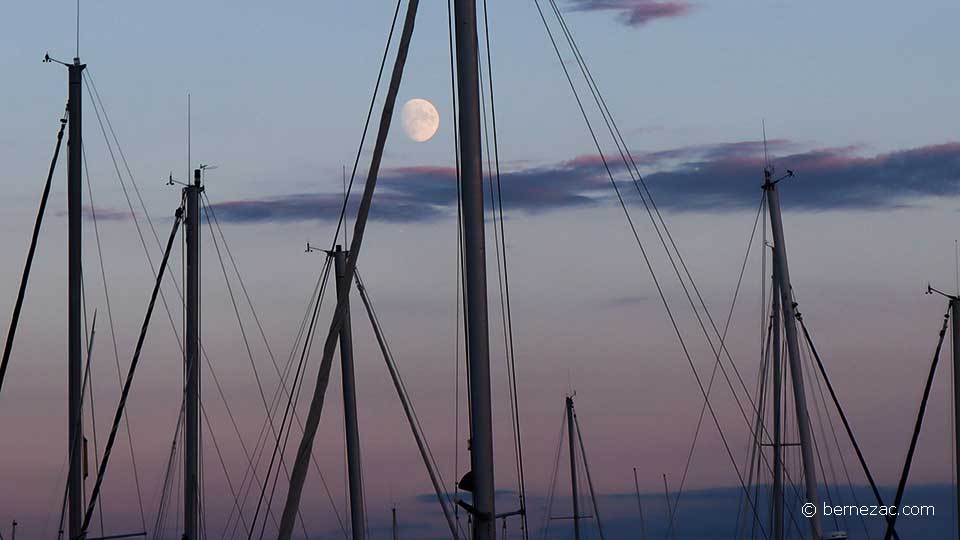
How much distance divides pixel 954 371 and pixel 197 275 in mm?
24834

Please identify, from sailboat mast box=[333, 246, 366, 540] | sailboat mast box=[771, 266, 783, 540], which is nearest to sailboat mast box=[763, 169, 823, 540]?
sailboat mast box=[771, 266, 783, 540]

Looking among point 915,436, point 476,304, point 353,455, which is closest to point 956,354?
point 915,436

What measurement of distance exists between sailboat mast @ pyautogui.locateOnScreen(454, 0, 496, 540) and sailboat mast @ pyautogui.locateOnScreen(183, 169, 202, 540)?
68.0 ft

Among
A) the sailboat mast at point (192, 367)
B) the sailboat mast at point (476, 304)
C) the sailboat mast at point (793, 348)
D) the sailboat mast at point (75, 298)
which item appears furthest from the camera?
the sailboat mast at point (793, 348)

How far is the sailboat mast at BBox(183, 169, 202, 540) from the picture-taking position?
4159cm

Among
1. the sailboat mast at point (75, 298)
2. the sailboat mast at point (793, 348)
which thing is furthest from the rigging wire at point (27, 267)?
the sailboat mast at point (793, 348)

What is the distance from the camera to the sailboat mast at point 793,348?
47919 millimetres

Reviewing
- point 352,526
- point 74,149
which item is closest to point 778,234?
point 352,526

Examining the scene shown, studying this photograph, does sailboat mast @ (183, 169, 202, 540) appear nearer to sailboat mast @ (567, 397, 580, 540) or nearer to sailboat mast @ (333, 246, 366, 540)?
sailboat mast @ (333, 246, 366, 540)

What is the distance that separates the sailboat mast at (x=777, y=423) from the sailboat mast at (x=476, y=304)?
30396 mm

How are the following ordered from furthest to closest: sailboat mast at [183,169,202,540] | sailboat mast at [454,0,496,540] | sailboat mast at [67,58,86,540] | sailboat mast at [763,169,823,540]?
sailboat mast at [763,169,823,540] < sailboat mast at [183,169,202,540] < sailboat mast at [67,58,86,540] < sailboat mast at [454,0,496,540]

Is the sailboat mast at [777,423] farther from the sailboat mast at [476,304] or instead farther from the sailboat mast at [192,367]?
the sailboat mast at [476,304]

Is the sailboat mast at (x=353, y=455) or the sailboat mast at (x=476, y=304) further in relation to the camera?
the sailboat mast at (x=353, y=455)

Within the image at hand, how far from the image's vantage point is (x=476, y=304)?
22328 mm
